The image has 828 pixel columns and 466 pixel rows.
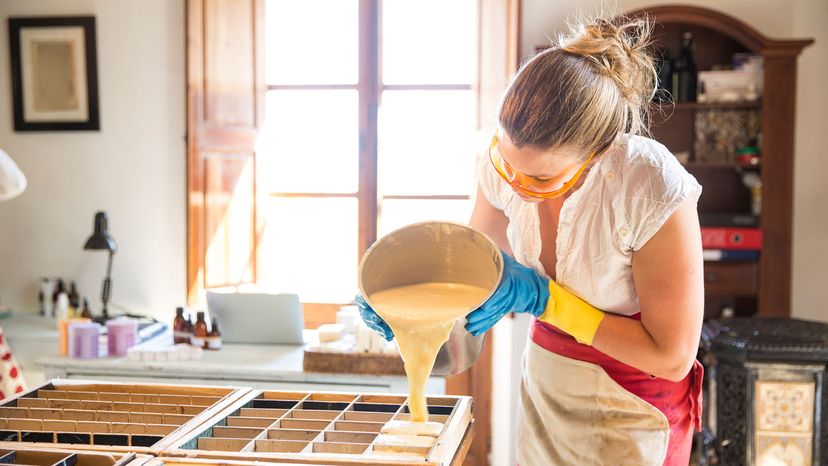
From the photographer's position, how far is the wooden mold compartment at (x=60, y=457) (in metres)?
1.38

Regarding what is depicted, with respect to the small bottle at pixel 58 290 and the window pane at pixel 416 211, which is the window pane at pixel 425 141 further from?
the small bottle at pixel 58 290

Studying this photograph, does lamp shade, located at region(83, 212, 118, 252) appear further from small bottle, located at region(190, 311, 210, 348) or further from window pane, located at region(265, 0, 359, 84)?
window pane, located at region(265, 0, 359, 84)

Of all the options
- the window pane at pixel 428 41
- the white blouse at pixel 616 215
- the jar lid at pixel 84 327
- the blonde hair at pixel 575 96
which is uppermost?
the window pane at pixel 428 41

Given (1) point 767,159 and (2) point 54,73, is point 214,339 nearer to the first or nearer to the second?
(2) point 54,73

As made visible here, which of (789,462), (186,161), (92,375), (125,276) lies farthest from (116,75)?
(789,462)

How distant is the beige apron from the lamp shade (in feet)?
7.95

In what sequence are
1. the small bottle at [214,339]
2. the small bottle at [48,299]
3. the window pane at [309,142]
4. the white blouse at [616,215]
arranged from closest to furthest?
the white blouse at [616,215] → the small bottle at [214,339] → the small bottle at [48,299] → the window pane at [309,142]

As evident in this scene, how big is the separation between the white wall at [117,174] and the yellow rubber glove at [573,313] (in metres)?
2.87

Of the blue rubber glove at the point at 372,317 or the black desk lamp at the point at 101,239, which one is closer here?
the blue rubber glove at the point at 372,317

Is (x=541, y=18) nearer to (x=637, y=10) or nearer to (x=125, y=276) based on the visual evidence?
(x=637, y=10)

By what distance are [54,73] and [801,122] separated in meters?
3.58

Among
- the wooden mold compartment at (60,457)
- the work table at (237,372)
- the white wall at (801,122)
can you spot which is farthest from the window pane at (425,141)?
the wooden mold compartment at (60,457)

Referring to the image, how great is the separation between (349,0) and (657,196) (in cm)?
314

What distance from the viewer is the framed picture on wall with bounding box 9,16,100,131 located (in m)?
3.99
